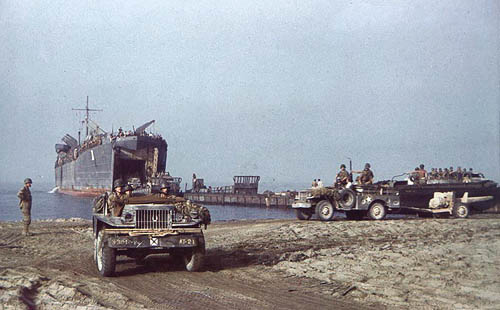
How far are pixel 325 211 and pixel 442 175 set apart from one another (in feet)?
36.6

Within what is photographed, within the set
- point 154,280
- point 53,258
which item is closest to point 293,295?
point 154,280

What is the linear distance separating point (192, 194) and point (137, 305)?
53513 mm

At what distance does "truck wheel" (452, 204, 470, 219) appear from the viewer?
1986cm

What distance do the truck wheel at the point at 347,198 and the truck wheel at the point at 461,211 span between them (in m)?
5.09

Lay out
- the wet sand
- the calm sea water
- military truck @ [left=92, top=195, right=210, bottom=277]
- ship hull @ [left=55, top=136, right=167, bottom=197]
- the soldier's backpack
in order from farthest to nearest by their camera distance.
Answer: ship hull @ [left=55, top=136, right=167, bottom=197] → the calm sea water → the soldier's backpack → military truck @ [left=92, top=195, right=210, bottom=277] → the wet sand

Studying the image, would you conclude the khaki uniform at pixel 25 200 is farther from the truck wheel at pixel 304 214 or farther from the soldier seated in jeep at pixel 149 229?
the truck wheel at pixel 304 214

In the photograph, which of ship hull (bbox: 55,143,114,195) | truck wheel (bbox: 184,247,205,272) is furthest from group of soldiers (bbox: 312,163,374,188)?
ship hull (bbox: 55,143,114,195)

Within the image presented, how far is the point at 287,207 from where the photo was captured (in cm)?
4447

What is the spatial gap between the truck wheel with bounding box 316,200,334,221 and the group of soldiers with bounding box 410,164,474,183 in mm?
7871

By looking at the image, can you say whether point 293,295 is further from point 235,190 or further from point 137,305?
point 235,190

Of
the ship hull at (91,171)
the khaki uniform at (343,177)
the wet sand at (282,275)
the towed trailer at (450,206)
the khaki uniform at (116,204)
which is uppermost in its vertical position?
the ship hull at (91,171)

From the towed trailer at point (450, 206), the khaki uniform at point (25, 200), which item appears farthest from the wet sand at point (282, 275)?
the towed trailer at point (450, 206)

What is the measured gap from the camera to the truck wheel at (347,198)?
18297mm

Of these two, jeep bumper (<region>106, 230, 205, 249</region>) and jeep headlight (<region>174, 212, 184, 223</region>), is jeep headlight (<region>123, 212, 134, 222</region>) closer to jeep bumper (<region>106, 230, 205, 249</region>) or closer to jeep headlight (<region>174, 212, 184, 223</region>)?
jeep bumper (<region>106, 230, 205, 249</region>)
